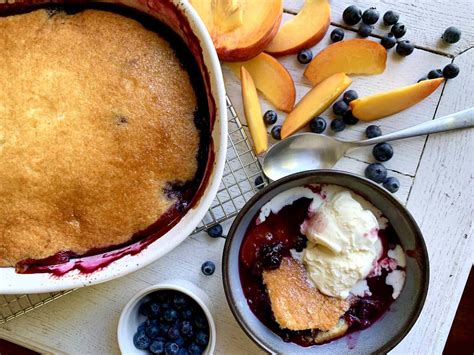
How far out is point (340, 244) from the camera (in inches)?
57.4

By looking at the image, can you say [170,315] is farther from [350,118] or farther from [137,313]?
[350,118]

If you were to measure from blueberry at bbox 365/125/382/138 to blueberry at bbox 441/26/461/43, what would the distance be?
13.1 inches

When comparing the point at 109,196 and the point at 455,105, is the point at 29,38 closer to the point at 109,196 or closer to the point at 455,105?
the point at 109,196

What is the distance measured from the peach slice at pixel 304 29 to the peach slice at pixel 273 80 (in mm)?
41

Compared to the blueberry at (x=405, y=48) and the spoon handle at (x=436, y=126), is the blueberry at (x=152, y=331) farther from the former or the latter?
the blueberry at (x=405, y=48)

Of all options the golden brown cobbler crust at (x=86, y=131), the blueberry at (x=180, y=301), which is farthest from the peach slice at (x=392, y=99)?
the blueberry at (x=180, y=301)

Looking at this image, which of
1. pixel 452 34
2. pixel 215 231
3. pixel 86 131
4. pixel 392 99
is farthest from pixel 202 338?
pixel 452 34

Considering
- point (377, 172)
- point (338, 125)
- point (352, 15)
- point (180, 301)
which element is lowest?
point (180, 301)

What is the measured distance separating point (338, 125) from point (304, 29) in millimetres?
295

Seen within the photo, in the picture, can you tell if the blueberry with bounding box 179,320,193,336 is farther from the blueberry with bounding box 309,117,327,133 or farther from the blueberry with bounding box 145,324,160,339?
the blueberry with bounding box 309,117,327,133

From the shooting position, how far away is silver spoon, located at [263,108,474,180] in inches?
61.8

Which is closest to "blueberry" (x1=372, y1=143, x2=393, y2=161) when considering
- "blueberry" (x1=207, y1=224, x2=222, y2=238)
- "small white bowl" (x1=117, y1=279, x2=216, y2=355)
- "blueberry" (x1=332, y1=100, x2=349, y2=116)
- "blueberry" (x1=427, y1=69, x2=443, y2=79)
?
"blueberry" (x1=332, y1=100, x2=349, y2=116)

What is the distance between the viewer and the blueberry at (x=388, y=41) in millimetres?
1596

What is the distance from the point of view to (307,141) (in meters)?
1.59
